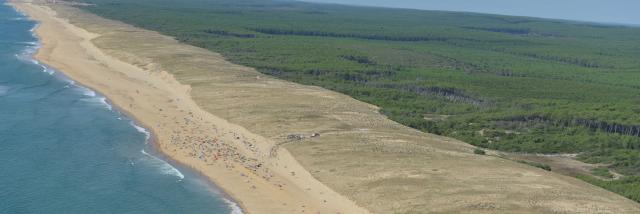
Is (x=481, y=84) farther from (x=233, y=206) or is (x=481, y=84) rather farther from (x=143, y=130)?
(x=233, y=206)

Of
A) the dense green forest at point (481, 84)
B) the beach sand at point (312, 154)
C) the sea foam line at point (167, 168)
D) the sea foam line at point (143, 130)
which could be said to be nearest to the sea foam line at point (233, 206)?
the beach sand at point (312, 154)

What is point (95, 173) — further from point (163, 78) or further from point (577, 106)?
point (577, 106)

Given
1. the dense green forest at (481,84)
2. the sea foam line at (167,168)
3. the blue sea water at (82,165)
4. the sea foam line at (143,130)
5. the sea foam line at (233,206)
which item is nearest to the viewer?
the sea foam line at (233,206)

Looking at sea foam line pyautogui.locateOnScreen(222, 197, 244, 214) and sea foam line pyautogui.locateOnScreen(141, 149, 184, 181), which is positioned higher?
sea foam line pyautogui.locateOnScreen(222, 197, 244, 214)

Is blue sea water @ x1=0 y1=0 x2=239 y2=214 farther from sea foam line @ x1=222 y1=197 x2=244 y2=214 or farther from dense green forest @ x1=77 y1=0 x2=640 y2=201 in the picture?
dense green forest @ x1=77 y1=0 x2=640 y2=201

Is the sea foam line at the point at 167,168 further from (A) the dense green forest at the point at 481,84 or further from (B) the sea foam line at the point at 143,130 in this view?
(A) the dense green forest at the point at 481,84

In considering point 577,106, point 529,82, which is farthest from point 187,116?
point 529,82

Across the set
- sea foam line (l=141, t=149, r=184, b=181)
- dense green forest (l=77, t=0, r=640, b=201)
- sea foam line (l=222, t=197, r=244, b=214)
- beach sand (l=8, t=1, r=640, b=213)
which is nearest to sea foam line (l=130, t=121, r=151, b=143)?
beach sand (l=8, t=1, r=640, b=213)
